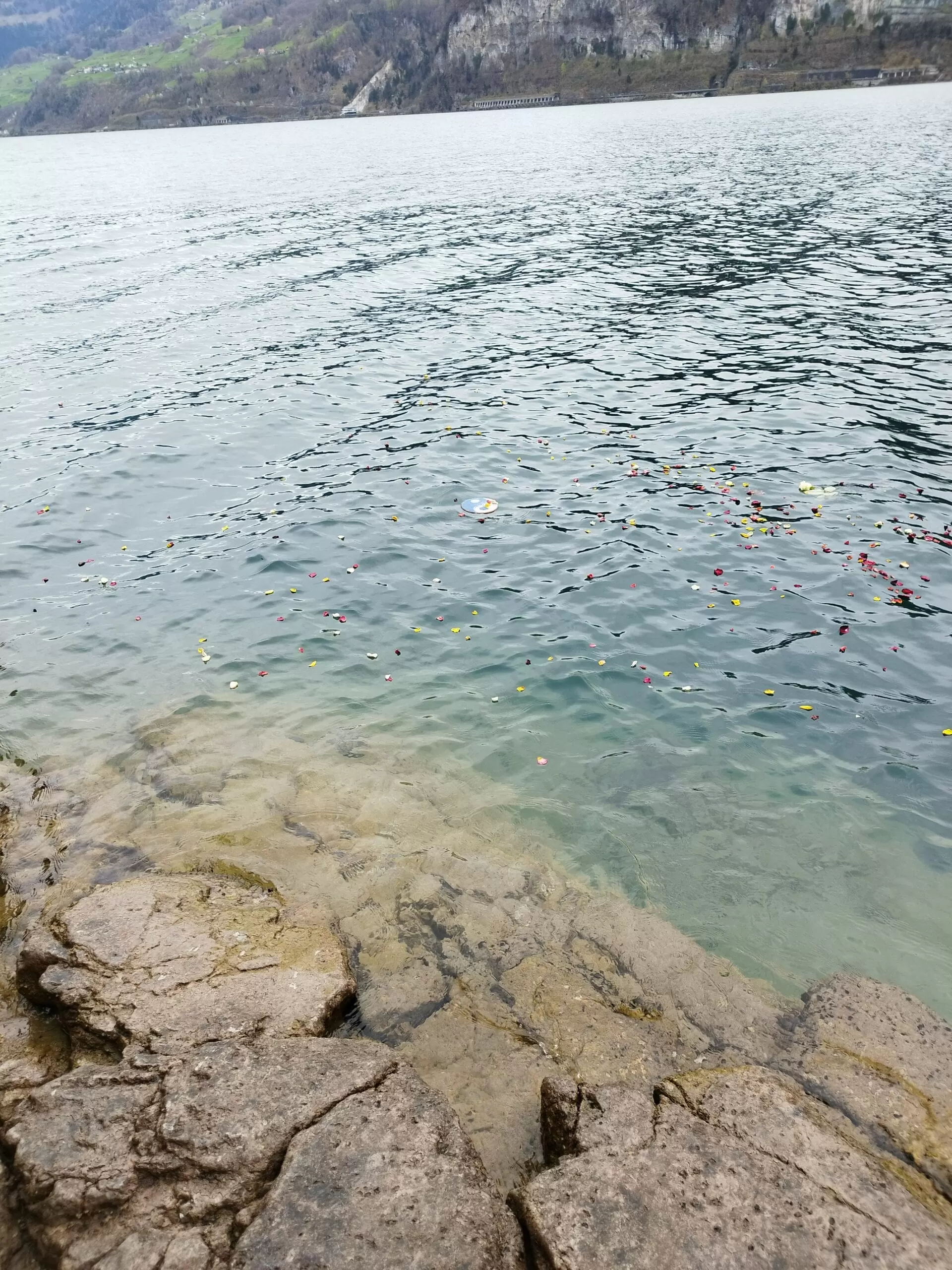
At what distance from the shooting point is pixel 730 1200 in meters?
6.13

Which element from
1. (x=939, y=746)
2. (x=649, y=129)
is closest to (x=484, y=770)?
→ (x=939, y=746)

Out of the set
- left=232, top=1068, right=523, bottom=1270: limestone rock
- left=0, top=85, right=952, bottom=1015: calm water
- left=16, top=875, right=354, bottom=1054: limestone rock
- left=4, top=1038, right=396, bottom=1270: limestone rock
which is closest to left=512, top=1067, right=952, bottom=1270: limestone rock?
left=232, top=1068, right=523, bottom=1270: limestone rock

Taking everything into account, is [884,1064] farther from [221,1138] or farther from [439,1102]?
[221,1138]

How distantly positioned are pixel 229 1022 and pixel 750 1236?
5151mm

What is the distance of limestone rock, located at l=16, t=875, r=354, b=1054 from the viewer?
27.1 feet

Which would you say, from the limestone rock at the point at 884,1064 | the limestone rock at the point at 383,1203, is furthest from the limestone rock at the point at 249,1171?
the limestone rock at the point at 884,1064

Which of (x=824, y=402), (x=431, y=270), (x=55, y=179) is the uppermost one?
(x=55, y=179)

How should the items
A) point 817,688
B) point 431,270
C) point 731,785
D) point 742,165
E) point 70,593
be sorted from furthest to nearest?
point 742,165 < point 431,270 < point 70,593 < point 817,688 < point 731,785

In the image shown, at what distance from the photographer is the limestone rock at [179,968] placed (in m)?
8.26

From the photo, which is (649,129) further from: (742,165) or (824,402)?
(824,402)

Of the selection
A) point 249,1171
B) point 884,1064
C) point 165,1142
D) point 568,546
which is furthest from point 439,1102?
point 568,546

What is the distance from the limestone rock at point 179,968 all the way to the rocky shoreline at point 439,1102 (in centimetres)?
3

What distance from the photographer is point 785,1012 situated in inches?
366

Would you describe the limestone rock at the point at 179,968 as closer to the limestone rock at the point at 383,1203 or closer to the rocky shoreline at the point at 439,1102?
the rocky shoreline at the point at 439,1102
